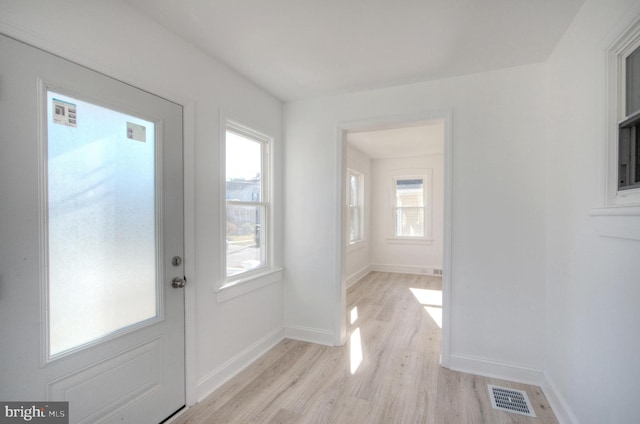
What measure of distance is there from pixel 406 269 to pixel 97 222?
608cm

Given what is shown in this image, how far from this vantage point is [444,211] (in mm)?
2656

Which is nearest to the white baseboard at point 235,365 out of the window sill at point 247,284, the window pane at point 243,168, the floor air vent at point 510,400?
the window sill at point 247,284

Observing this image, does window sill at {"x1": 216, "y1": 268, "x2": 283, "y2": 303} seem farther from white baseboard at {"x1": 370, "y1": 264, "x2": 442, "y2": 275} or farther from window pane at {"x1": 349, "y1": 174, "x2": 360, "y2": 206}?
white baseboard at {"x1": 370, "y1": 264, "x2": 442, "y2": 275}

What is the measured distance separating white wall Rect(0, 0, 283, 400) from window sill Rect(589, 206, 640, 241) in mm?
2409

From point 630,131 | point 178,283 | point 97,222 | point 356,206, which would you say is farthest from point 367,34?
point 356,206

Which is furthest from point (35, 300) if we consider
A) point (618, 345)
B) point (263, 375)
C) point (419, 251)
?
point (419, 251)

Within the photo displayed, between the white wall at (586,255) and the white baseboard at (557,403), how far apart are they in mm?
11

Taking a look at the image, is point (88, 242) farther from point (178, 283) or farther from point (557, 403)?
point (557, 403)

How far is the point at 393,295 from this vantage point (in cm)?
488

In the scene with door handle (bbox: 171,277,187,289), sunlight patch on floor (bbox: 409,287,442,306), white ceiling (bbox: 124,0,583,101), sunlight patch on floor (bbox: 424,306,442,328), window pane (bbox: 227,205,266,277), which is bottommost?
sunlight patch on floor (bbox: 409,287,442,306)

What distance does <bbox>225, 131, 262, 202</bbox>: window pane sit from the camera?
2559 millimetres

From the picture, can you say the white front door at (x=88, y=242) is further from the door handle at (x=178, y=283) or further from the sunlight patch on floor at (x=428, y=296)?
the sunlight patch on floor at (x=428, y=296)

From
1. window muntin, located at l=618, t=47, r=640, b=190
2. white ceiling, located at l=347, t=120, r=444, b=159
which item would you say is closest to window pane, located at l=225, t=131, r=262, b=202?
white ceiling, located at l=347, t=120, r=444, b=159

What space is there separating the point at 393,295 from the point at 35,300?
4.49 m
